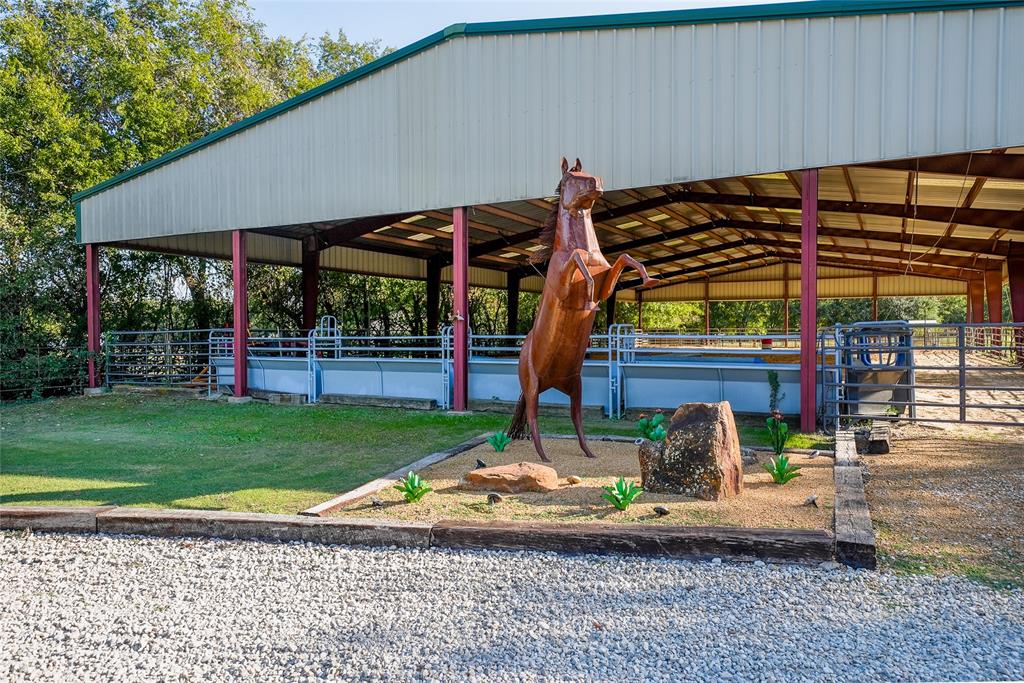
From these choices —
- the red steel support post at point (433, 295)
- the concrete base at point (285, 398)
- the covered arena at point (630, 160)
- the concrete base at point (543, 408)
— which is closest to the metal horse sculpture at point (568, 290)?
the covered arena at point (630, 160)

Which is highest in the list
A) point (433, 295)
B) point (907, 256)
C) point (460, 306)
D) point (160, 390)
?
point (907, 256)

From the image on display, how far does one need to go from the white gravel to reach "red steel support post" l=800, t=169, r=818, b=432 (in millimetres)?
5368

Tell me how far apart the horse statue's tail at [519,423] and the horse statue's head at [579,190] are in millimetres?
2272

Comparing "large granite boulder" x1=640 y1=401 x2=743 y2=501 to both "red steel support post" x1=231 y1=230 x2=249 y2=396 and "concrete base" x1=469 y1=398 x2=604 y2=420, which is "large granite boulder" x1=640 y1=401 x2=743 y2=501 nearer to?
"concrete base" x1=469 y1=398 x2=604 y2=420

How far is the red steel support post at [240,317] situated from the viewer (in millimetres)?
13258

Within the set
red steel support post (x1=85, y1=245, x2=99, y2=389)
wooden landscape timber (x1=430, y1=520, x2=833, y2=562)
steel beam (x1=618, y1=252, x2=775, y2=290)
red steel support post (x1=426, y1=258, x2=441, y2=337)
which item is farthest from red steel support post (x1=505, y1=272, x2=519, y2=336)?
wooden landscape timber (x1=430, y1=520, x2=833, y2=562)

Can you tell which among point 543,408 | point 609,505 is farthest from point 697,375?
point 609,505

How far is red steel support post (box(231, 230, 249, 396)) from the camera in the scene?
43.5ft

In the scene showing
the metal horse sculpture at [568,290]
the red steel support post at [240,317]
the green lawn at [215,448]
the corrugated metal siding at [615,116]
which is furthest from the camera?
the red steel support post at [240,317]

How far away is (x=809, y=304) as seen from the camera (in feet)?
28.1

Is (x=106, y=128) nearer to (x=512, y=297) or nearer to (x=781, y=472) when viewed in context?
(x=512, y=297)

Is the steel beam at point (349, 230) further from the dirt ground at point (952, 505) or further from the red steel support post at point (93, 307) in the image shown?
the dirt ground at point (952, 505)

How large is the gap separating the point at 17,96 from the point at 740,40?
61.4ft

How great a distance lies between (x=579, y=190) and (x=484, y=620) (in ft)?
13.3
